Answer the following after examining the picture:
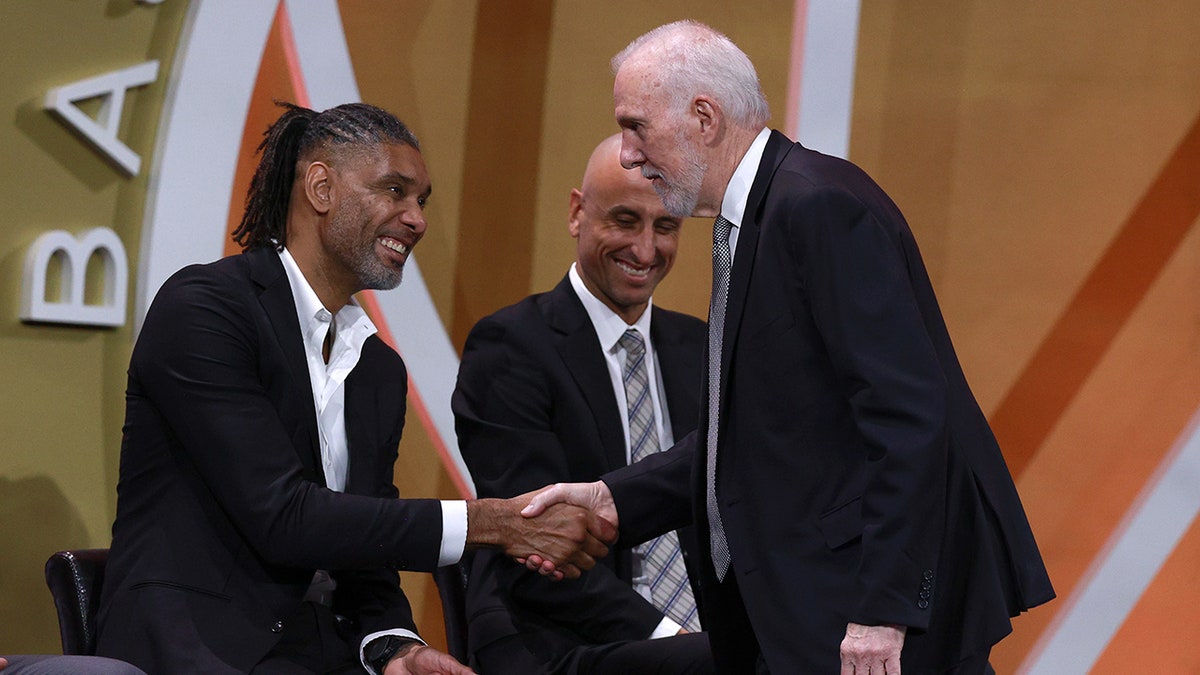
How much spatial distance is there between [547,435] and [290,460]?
0.63 m

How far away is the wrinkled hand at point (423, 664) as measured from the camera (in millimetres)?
2355

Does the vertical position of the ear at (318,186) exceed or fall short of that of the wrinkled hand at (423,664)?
it exceeds it

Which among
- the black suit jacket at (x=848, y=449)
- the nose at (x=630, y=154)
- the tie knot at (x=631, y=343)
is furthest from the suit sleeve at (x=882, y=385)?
the tie knot at (x=631, y=343)

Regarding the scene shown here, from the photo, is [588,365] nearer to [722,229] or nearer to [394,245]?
[394,245]

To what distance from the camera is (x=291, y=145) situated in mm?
2684

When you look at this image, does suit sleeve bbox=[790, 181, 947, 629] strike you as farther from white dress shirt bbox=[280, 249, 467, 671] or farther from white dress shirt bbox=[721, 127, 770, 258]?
white dress shirt bbox=[280, 249, 467, 671]

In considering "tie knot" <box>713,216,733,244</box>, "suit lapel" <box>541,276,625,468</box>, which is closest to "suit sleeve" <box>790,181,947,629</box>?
"tie knot" <box>713,216,733,244</box>

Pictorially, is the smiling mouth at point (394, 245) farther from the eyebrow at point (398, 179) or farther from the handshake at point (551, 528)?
the handshake at point (551, 528)

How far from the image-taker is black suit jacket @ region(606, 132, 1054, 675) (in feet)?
5.72

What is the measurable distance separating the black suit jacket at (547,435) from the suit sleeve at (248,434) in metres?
0.36

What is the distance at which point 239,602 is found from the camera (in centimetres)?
225

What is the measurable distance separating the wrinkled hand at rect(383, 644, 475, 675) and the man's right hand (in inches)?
9.9

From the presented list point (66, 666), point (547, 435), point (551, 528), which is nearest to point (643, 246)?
point (547, 435)

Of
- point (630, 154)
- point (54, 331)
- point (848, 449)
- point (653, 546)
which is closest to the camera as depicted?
point (848, 449)
